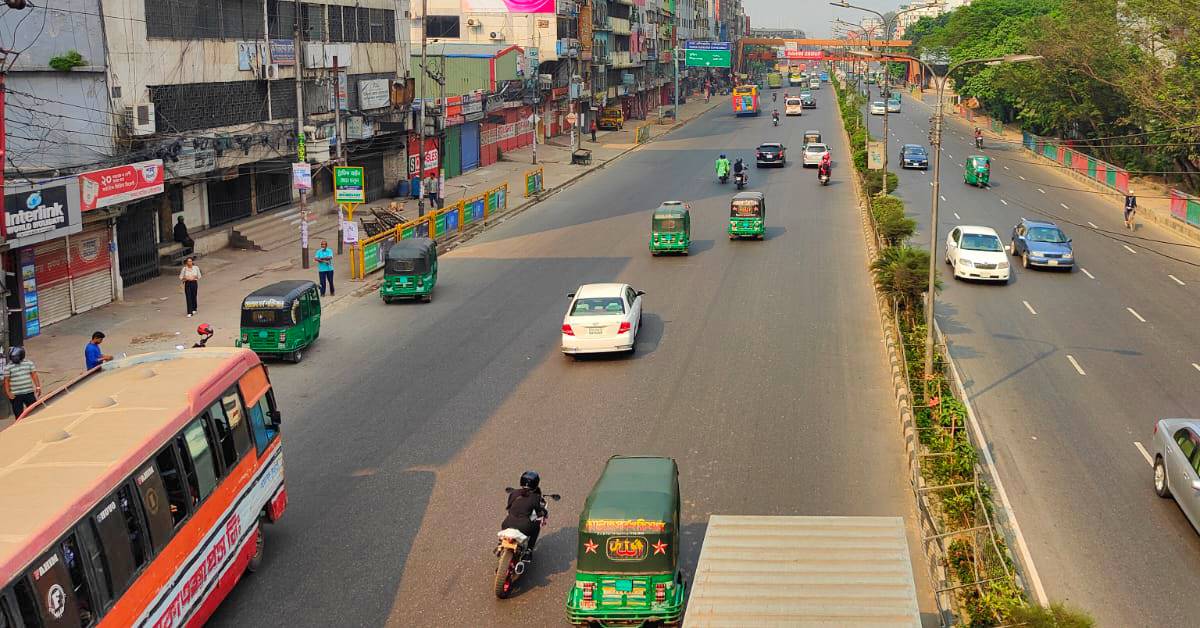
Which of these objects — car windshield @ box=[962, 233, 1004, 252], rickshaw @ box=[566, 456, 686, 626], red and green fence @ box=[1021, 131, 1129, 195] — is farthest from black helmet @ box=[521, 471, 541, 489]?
red and green fence @ box=[1021, 131, 1129, 195]

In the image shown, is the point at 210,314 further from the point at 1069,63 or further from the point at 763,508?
the point at 1069,63

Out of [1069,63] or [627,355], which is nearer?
[627,355]

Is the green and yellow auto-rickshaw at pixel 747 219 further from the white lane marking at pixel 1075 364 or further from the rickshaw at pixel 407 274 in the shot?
the white lane marking at pixel 1075 364

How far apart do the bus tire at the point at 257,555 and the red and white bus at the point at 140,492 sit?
5cm

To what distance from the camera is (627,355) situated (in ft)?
84.2

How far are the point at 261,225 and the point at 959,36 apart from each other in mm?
90375

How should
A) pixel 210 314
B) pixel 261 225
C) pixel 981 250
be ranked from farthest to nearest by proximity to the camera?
pixel 261 225 → pixel 981 250 → pixel 210 314

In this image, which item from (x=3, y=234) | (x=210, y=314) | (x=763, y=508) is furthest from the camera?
(x=210, y=314)

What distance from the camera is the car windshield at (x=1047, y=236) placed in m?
37.1

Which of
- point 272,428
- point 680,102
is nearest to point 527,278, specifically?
point 272,428

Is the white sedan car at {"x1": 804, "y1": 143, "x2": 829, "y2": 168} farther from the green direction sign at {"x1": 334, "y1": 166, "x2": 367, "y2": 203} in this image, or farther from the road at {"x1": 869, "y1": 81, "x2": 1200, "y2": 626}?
the green direction sign at {"x1": 334, "y1": 166, "x2": 367, "y2": 203}

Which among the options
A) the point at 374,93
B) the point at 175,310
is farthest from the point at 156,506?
the point at 374,93

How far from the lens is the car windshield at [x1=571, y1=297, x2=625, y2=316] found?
83.4 ft

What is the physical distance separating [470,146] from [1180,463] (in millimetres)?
52780
